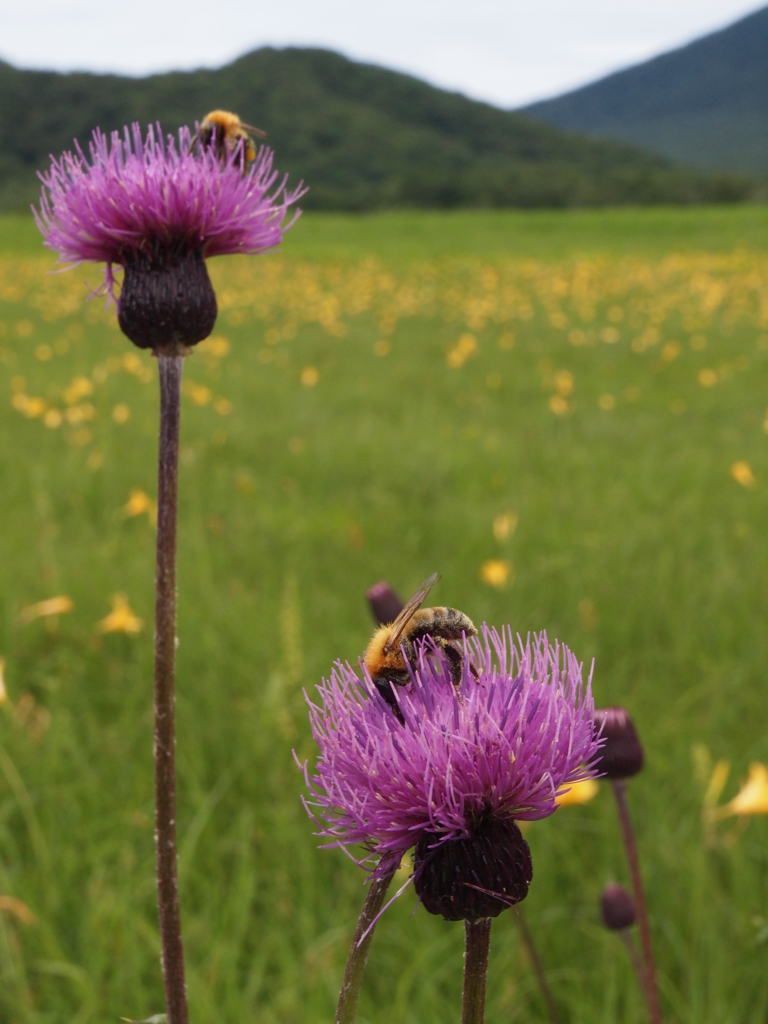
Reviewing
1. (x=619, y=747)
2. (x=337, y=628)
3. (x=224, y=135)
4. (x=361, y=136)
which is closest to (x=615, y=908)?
(x=619, y=747)

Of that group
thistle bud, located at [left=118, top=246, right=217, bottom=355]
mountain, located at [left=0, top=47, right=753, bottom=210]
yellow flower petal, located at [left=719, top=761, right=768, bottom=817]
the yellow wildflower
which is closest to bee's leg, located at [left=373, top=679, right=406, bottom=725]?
thistle bud, located at [left=118, top=246, right=217, bottom=355]

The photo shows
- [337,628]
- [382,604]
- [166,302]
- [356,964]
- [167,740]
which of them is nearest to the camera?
[356,964]

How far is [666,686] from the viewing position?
9.43 feet

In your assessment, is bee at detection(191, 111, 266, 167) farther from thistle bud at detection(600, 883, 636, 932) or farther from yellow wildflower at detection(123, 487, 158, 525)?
yellow wildflower at detection(123, 487, 158, 525)

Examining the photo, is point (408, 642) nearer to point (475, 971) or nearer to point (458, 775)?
point (458, 775)

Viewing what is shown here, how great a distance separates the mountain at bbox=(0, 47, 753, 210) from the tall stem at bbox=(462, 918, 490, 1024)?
37400 millimetres

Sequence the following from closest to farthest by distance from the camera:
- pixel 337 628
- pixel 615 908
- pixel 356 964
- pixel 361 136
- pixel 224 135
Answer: pixel 356 964 → pixel 224 135 → pixel 615 908 → pixel 337 628 → pixel 361 136

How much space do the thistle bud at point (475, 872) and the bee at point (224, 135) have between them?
2.88 ft

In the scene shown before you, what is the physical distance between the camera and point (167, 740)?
2.91 ft

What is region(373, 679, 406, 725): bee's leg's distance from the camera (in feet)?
2.90

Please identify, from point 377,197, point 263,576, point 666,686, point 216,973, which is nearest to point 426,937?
→ point 216,973

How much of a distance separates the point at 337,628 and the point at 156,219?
7.17 ft

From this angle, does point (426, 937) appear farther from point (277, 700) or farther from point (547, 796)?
point (547, 796)

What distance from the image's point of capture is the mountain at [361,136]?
4269 cm
